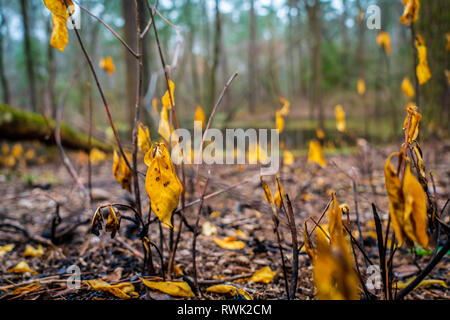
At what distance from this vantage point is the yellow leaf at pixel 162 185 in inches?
23.3

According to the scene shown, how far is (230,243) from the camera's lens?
1301mm

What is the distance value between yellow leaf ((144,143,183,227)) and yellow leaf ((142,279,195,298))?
0.31 meters

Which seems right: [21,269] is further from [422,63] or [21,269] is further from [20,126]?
[20,126]

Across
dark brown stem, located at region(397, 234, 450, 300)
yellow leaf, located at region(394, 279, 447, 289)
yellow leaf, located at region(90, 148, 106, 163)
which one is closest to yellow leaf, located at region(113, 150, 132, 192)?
dark brown stem, located at region(397, 234, 450, 300)

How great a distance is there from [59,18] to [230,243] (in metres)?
1.04

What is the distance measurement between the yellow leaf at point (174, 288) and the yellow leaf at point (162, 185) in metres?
0.31

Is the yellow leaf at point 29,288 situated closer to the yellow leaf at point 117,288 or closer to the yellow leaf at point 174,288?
the yellow leaf at point 117,288

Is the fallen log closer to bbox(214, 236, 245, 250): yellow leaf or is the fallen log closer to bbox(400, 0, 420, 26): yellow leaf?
bbox(214, 236, 245, 250): yellow leaf

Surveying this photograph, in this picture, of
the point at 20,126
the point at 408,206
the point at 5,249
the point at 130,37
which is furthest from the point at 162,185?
the point at 20,126

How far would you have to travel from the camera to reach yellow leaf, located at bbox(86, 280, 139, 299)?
80cm

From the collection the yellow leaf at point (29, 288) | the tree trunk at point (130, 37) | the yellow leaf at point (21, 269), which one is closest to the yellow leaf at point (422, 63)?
the yellow leaf at point (29, 288)

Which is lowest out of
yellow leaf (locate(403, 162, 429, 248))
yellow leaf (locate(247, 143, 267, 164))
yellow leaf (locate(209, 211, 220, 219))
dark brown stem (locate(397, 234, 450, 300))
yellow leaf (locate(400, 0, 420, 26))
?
yellow leaf (locate(209, 211, 220, 219))
